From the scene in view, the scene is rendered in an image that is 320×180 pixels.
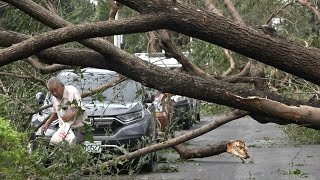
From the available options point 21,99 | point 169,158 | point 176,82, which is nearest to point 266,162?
point 169,158

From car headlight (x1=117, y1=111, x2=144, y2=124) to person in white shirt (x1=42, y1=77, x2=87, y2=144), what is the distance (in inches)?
71.2

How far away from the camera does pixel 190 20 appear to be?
7422 mm

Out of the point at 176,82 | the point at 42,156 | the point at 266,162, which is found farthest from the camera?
the point at 266,162

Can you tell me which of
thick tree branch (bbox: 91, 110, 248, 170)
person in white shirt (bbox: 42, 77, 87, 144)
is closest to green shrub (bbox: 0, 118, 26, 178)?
person in white shirt (bbox: 42, 77, 87, 144)

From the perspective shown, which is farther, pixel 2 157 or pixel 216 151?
pixel 216 151

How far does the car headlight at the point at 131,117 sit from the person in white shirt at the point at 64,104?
1807 millimetres

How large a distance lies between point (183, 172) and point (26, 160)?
245 inches

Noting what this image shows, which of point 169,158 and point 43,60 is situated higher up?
point 43,60

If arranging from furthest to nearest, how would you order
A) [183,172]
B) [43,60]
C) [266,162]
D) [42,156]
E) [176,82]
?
[266,162] → [183,172] → [42,156] → [43,60] → [176,82]

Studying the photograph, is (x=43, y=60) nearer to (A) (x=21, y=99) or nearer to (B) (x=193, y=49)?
(A) (x=21, y=99)

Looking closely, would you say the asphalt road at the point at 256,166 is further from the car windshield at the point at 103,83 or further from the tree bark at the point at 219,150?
the car windshield at the point at 103,83

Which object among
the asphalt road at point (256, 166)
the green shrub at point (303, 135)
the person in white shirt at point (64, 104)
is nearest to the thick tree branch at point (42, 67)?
the person in white shirt at point (64, 104)

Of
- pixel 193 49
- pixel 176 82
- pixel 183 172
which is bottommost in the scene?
pixel 183 172

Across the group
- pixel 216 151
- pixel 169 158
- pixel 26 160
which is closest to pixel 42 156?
pixel 26 160
